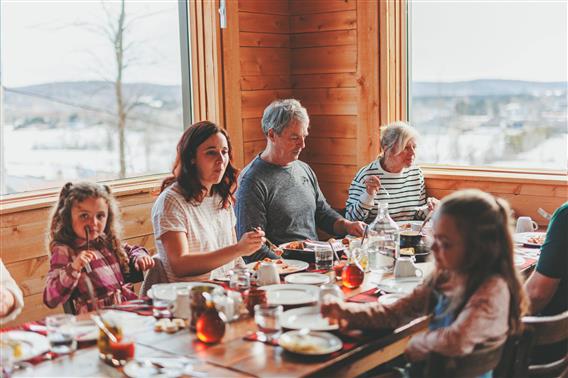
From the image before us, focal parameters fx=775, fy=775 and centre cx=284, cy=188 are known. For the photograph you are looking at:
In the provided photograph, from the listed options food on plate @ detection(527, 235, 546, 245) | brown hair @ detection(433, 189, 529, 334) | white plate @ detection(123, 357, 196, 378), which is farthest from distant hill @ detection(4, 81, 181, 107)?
brown hair @ detection(433, 189, 529, 334)

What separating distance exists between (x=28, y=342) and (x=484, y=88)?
3.10 meters

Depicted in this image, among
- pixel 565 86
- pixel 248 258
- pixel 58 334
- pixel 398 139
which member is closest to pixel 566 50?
pixel 565 86

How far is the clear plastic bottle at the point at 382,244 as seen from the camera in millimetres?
2893

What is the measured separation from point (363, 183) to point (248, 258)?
3.02 feet

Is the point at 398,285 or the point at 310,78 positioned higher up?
the point at 310,78

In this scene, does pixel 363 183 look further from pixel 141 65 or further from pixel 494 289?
pixel 494 289

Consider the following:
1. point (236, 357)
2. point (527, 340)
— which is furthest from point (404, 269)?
point (236, 357)

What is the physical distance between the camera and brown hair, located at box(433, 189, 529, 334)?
1.95 metres

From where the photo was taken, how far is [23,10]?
12.3 feet

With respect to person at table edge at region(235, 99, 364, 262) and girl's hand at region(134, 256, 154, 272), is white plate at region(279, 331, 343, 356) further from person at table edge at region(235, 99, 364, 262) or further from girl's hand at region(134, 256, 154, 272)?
person at table edge at region(235, 99, 364, 262)

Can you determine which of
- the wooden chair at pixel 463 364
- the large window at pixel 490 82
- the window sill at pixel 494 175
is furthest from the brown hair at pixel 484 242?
the large window at pixel 490 82

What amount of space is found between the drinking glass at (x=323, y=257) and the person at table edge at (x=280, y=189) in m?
0.68

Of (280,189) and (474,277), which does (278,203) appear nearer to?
(280,189)

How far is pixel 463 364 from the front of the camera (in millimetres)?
1868
